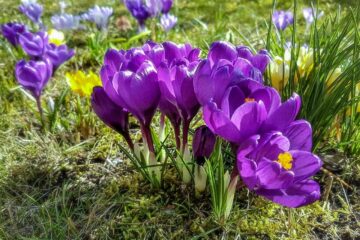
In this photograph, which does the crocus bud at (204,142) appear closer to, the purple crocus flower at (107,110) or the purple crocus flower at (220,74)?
the purple crocus flower at (220,74)

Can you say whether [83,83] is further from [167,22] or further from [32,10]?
[32,10]

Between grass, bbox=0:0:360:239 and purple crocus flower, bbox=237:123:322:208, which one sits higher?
purple crocus flower, bbox=237:123:322:208

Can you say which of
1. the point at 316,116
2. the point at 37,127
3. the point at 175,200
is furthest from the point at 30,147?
the point at 316,116

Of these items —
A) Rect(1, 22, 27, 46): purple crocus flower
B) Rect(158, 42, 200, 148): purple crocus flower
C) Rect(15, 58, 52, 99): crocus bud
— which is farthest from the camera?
Rect(1, 22, 27, 46): purple crocus flower

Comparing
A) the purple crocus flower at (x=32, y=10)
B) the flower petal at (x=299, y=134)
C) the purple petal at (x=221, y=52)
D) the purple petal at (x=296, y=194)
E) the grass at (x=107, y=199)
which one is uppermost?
the purple crocus flower at (x=32, y=10)

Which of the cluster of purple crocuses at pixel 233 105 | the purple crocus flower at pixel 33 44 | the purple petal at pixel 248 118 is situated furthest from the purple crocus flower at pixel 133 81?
the purple crocus flower at pixel 33 44

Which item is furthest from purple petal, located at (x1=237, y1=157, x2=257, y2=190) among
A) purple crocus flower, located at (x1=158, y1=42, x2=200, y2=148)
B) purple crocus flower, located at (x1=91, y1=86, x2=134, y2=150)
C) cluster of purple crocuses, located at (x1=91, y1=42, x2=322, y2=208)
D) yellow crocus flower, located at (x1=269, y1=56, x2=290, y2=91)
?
yellow crocus flower, located at (x1=269, y1=56, x2=290, y2=91)

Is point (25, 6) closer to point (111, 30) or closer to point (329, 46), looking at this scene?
point (111, 30)

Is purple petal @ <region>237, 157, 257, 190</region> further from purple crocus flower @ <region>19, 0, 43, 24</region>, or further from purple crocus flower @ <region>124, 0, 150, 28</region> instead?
purple crocus flower @ <region>19, 0, 43, 24</region>
